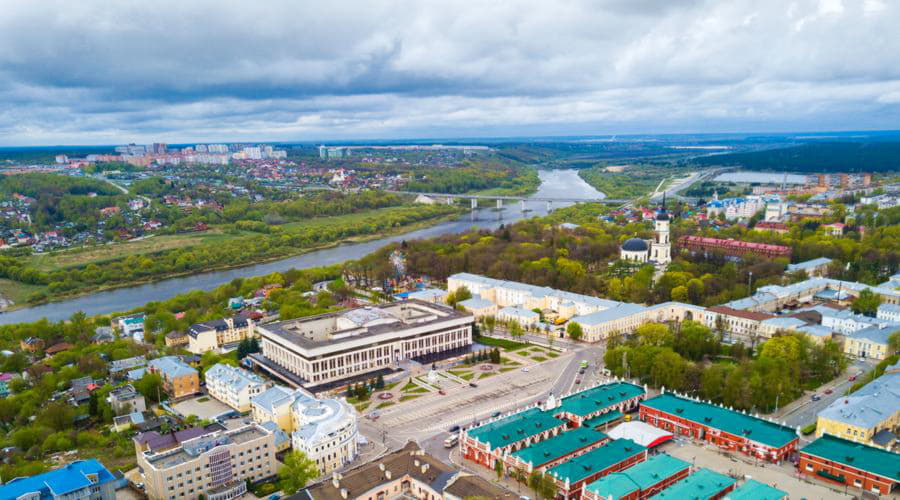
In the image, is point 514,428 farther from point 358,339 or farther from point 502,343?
point 502,343

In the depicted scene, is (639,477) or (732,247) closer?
(639,477)

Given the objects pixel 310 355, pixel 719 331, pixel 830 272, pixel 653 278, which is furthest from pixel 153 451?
pixel 830 272

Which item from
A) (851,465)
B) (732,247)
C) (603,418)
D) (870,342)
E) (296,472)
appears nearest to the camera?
(851,465)

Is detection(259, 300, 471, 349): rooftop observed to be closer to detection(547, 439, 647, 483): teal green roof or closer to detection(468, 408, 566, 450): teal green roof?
detection(468, 408, 566, 450): teal green roof

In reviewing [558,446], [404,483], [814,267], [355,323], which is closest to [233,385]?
[355,323]

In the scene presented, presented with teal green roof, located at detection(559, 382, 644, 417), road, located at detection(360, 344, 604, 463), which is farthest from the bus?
teal green roof, located at detection(559, 382, 644, 417)

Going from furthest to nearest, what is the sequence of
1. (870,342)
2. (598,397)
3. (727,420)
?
1. (870,342)
2. (598,397)
3. (727,420)

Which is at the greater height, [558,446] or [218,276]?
[558,446]
